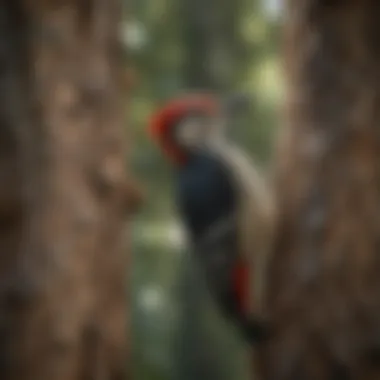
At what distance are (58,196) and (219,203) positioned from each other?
264 mm

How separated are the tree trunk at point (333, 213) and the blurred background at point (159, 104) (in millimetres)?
218

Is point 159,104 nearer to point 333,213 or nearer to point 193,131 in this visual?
point 193,131

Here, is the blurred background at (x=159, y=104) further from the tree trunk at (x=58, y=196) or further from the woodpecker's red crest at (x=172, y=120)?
the tree trunk at (x=58, y=196)

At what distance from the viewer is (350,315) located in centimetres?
104

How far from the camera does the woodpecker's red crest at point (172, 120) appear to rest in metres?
1.25

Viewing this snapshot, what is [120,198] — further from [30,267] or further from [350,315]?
[350,315]

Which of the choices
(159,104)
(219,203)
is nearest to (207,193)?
(219,203)

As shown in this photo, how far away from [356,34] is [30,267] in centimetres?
39

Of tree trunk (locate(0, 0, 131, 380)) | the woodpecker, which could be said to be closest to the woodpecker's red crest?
the woodpecker

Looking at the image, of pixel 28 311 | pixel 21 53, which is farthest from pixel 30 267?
pixel 21 53

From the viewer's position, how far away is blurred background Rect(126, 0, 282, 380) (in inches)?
51.7

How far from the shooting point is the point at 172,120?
1259mm

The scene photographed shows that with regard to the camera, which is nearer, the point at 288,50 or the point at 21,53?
the point at 21,53

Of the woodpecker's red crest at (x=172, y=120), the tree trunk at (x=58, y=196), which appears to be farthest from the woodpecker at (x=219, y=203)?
the tree trunk at (x=58, y=196)
